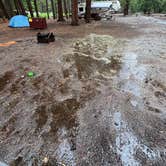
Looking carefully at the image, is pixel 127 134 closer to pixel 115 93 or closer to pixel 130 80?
pixel 115 93

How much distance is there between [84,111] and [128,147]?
908mm

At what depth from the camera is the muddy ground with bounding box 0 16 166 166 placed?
6.26ft

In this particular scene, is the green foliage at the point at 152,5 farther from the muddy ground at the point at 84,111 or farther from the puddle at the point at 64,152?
the puddle at the point at 64,152

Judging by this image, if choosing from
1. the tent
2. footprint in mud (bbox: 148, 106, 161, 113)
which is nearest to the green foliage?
the tent

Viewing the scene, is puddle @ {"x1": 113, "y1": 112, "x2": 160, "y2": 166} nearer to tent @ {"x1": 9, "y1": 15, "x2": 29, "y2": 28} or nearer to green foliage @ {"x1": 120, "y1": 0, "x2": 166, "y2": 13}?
tent @ {"x1": 9, "y1": 15, "x2": 29, "y2": 28}

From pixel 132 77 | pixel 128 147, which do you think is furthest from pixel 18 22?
pixel 128 147

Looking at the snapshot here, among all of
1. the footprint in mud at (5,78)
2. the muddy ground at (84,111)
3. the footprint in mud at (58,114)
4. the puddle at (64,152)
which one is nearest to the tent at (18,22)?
the muddy ground at (84,111)

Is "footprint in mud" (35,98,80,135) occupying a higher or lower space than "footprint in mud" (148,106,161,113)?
lower

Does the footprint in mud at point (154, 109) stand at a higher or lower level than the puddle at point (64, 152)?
higher

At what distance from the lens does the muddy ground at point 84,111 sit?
1908 millimetres

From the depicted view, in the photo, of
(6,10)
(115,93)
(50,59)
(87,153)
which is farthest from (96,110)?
(6,10)

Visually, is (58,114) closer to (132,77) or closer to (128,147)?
(128,147)

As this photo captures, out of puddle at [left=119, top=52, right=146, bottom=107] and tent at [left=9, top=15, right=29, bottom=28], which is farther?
tent at [left=9, top=15, right=29, bottom=28]

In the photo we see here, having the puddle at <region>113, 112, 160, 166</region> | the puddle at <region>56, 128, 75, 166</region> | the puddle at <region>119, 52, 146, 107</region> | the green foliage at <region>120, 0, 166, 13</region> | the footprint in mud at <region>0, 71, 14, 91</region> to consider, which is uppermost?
the puddle at <region>113, 112, 160, 166</region>
